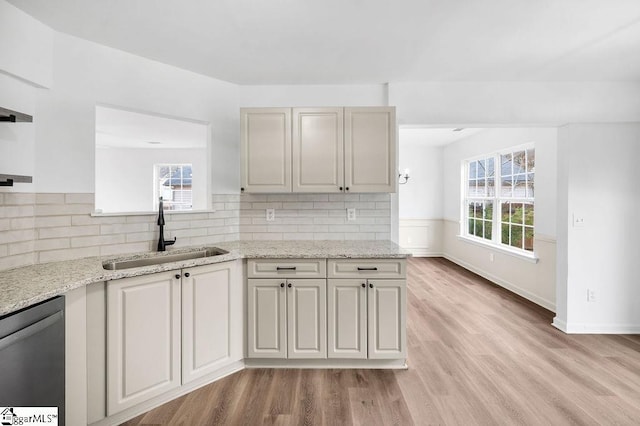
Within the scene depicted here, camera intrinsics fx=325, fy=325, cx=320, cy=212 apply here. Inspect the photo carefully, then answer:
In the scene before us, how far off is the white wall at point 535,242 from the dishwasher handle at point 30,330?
4599 millimetres

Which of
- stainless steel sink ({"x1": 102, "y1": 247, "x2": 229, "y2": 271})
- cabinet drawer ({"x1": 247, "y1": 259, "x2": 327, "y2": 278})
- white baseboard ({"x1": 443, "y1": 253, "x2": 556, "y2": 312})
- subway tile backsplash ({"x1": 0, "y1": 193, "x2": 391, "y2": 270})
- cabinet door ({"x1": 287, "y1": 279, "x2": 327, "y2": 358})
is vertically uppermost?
subway tile backsplash ({"x1": 0, "y1": 193, "x2": 391, "y2": 270})

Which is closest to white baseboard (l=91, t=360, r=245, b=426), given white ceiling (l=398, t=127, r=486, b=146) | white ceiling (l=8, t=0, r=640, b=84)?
white ceiling (l=8, t=0, r=640, b=84)

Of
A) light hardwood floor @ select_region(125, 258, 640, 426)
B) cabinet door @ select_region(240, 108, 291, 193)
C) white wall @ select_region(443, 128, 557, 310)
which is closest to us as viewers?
light hardwood floor @ select_region(125, 258, 640, 426)

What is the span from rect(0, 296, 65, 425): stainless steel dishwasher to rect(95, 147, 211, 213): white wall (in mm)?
6649

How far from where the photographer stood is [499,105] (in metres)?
3.14

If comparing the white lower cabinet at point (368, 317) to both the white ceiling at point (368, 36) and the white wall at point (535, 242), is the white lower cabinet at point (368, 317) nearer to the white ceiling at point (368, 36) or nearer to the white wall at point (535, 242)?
the white ceiling at point (368, 36)

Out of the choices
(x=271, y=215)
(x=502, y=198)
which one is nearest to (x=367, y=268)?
(x=271, y=215)

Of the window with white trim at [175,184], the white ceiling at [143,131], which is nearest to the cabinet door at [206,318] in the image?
the white ceiling at [143,131]

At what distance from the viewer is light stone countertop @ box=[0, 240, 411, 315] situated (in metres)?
1.49

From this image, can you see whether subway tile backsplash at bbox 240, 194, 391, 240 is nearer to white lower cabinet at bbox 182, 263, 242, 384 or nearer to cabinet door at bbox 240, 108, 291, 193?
cabinet door at bbox 240, 108, 291, 193

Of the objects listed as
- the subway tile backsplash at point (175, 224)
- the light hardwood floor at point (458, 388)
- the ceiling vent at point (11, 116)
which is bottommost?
the light hardwood floor at point (458, 388)

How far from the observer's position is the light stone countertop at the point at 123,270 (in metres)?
1.49

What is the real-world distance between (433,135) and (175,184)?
6.12 metres

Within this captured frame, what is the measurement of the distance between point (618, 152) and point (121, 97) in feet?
14.9
